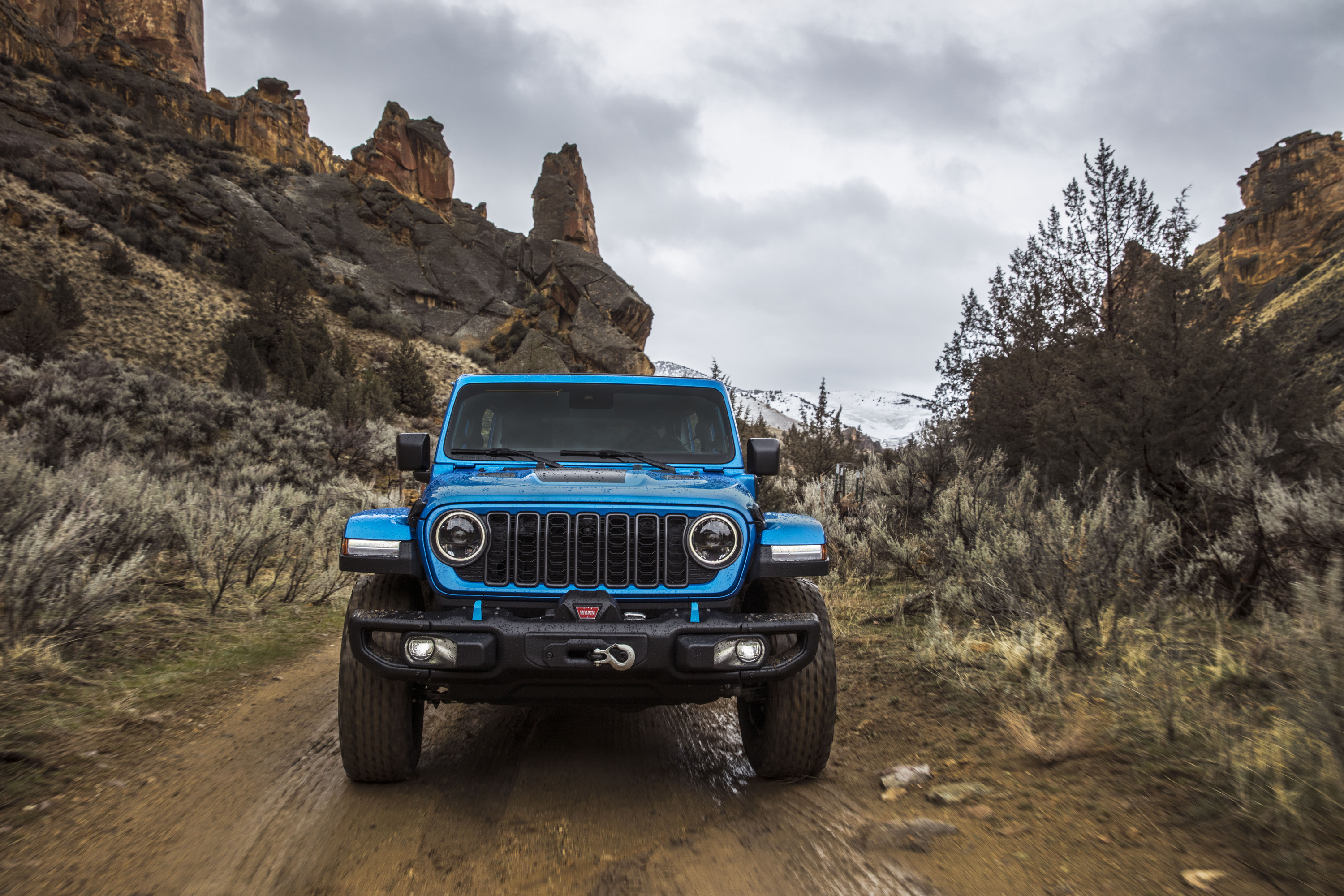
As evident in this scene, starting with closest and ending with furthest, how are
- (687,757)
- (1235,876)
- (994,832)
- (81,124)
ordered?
1. (1235,876)
2. (994,832)
3. (687,757)
4. (81,124)

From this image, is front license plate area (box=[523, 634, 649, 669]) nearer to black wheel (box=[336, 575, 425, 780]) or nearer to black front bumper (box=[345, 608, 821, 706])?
black front bumper (box=[345, 608, 821, 706])

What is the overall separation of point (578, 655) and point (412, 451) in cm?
186

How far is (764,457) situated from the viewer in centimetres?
388

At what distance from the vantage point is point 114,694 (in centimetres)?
403

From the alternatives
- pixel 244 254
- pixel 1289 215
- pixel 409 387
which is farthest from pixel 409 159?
pixel 1289 215

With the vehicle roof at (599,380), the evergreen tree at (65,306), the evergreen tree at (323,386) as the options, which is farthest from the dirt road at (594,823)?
the evergreen tree at (65,306)

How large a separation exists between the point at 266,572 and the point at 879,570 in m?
7.42

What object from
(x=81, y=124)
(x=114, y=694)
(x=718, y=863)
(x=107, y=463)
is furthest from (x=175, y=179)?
(x=718, y=863)

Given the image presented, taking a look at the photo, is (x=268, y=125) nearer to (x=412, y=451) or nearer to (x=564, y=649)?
(x=412, y=451)

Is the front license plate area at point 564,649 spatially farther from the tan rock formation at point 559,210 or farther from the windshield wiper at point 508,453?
the tan rock formation at point 559,210

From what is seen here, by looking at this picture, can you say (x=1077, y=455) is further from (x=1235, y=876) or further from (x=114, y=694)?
(x=114, y=694)

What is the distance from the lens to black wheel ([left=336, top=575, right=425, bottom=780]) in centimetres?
283

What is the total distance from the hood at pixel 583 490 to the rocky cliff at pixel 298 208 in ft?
99.8

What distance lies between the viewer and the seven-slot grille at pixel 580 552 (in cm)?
284
